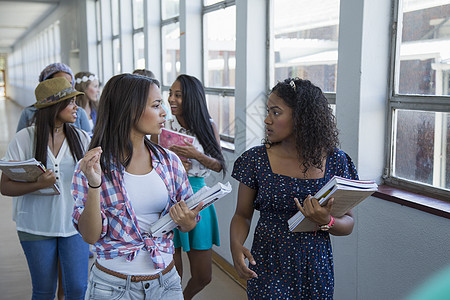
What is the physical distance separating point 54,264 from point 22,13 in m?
15.5

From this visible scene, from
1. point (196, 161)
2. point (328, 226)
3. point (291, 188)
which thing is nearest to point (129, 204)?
point (291, 188)

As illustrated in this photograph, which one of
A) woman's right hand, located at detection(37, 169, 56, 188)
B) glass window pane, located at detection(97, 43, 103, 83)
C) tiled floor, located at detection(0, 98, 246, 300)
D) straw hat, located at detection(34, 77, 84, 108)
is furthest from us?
glass window pane, located at detection(97, 43, 103, 83)

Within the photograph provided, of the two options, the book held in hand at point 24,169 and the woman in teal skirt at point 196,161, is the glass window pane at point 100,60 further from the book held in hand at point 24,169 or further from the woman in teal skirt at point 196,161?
the book held in hand at point 24,169

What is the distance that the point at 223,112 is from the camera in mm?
4539

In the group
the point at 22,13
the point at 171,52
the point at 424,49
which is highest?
the point at 22,13

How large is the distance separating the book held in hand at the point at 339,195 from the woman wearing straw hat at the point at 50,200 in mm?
1294

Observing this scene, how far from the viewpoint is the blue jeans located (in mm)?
2416

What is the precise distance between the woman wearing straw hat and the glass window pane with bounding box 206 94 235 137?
2.02m

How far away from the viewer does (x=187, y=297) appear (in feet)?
9.48

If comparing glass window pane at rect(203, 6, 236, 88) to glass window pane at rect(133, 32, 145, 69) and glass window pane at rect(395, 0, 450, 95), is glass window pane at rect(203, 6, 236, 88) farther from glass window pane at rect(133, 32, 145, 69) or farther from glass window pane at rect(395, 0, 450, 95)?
glass window pane at rect(133, 32, 145, 69)

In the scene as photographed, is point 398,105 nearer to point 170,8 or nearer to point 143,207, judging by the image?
point 143,207

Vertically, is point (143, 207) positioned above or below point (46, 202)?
above

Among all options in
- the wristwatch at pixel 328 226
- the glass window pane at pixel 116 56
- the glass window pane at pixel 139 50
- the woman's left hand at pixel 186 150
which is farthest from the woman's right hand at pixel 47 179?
the glass window pane at pixel 116 56

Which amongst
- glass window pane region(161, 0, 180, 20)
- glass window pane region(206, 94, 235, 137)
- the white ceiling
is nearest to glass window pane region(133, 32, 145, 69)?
glass window pane region(161, 0, 180, 20)
